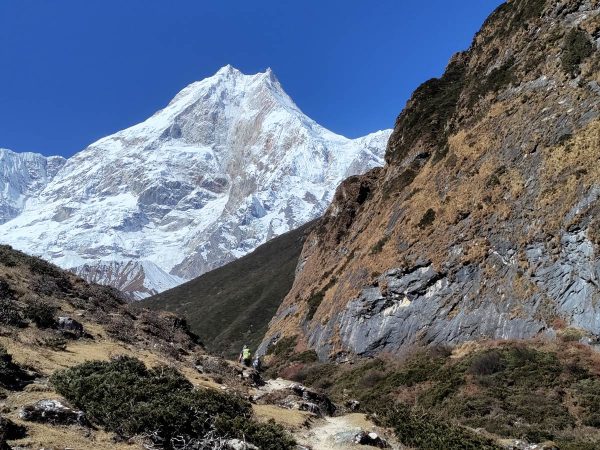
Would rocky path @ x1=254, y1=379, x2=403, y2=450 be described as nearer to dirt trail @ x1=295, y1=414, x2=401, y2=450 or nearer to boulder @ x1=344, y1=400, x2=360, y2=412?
dirt trail @ x1=295, y1=414, x2=401, y2=450

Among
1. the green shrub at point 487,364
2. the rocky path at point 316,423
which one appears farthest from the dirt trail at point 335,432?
the green shrub at point 487,364

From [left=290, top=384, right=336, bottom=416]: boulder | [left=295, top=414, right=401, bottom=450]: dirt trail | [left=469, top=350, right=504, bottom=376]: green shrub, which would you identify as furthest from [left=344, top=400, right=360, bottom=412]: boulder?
[left=469, top=350, right=504, bottom=376]: green shrub

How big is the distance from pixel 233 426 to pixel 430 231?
2457 cm

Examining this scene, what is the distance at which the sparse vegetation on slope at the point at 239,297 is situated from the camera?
102 metres

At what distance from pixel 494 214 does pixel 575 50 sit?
10.8m

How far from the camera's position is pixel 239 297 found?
12638 centimetres

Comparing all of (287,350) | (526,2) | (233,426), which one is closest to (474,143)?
(526,2)

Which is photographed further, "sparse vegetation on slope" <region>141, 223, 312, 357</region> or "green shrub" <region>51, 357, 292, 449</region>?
"sparse vegetation on slope" <region>141, 223, 312, 357</region>

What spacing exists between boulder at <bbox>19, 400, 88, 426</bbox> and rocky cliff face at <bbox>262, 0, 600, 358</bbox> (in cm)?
2073

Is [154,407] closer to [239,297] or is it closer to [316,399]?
[316,399]

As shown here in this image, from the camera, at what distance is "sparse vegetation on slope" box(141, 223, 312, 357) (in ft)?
335

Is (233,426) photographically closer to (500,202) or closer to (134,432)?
(134,432)

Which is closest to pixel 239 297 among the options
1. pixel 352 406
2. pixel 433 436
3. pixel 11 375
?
pixel 352 406

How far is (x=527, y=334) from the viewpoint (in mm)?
25312
